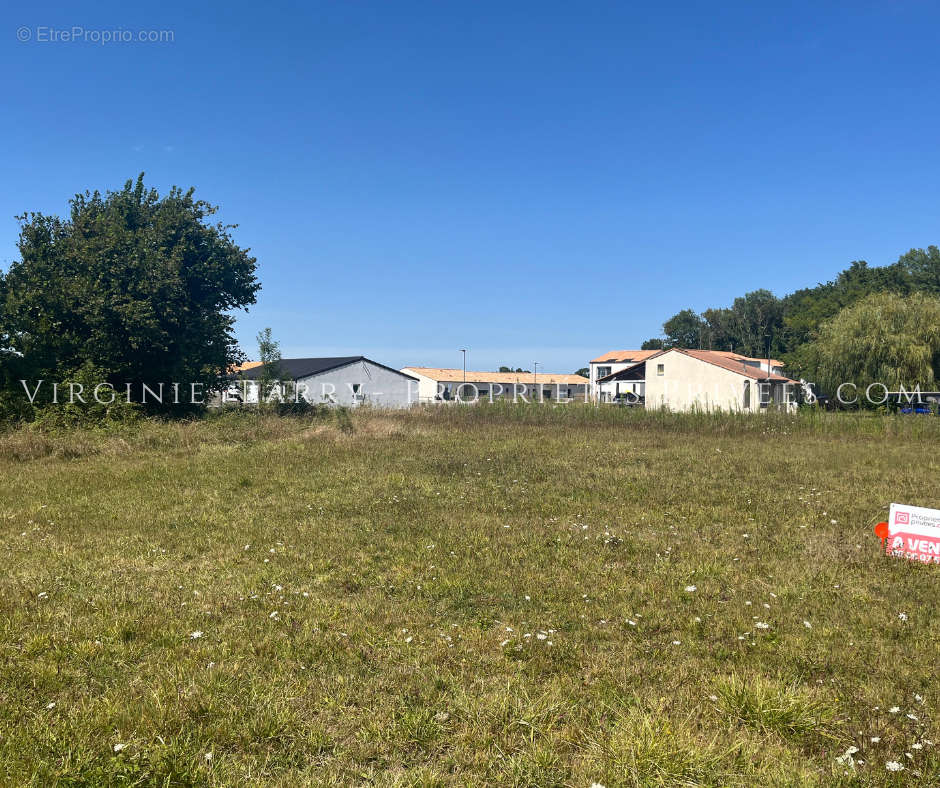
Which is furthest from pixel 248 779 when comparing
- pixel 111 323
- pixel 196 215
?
pixel 196 215

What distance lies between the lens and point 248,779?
2.86 metres

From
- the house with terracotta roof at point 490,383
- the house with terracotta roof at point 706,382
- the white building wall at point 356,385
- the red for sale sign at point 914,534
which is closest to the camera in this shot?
the red for sale sign at point 914,534

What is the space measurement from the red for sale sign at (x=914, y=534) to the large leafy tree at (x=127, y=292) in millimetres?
22094

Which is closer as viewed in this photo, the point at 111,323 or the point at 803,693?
the point at 803,693

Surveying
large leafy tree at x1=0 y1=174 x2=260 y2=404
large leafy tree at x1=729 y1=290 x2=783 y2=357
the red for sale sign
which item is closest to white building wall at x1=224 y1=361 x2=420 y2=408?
large leafy tree at x1=0 y1=174 x2=260 y2=404

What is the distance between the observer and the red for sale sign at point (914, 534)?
6.19 meters

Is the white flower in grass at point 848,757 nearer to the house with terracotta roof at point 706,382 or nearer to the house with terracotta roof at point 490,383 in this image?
the house with terracotta roof at point 706,382

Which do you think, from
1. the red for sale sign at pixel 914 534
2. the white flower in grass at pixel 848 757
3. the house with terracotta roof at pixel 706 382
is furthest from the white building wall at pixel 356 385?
the white flower in grass at pixel 848 757

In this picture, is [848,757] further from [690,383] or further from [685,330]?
[685,330]

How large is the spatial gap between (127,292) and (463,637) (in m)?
22.0

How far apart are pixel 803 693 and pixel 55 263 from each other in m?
26.5

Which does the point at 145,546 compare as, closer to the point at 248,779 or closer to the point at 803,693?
the point at 248,779

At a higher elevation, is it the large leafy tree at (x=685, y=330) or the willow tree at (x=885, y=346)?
the large leafy tree at (x=685, y=330)

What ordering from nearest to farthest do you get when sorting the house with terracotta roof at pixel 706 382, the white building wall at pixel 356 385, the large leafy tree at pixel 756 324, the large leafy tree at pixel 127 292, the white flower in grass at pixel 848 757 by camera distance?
the white flower in grass at pixel 848 757, the large leafy tree at pixel 127 292, the house with terracotta roof at pixel 706 382, the white building wall at pixel 356 385, the large leafy tree at pixel 756 324
